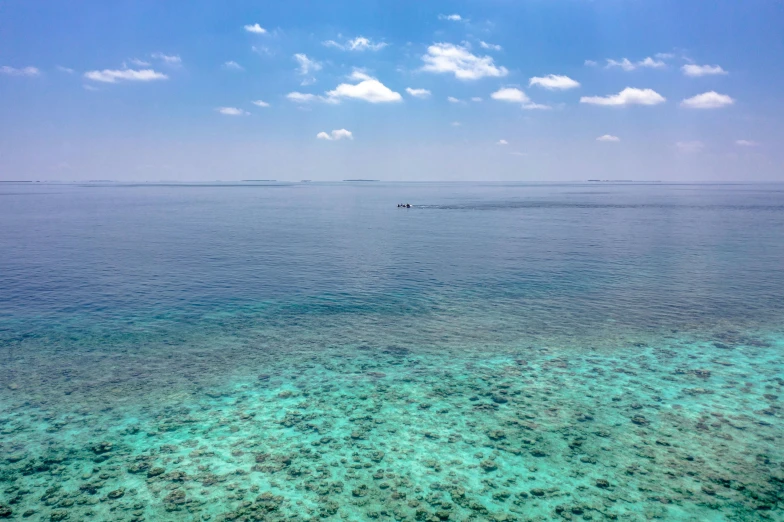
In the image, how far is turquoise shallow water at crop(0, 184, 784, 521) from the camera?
68.4ft

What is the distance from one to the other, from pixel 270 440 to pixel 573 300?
36.5 meters

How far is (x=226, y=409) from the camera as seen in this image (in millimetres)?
28156

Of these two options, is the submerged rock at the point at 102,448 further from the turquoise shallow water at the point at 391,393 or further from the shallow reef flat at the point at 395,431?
the turquoise shallow water at the point at 391,393

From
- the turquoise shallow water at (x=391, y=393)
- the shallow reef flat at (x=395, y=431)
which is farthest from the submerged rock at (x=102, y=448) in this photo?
the turquoise shallow water at (x=391, y=393)

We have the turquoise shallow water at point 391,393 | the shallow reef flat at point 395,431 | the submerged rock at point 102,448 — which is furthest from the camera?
the submerged rock at point 102,448

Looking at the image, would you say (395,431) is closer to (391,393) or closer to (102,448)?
(391,393)

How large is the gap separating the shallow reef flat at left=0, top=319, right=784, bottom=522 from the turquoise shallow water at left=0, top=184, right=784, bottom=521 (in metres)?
0.14

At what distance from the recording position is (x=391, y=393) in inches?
1195

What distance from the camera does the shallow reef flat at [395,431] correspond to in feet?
66.8

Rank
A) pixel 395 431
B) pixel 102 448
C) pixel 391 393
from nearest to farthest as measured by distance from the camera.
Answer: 1. pixel 102 448
2. pixel 395 431
3. pixel 391 393

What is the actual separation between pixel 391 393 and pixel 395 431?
446 cm

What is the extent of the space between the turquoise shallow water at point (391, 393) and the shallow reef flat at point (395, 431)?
5.4 inches

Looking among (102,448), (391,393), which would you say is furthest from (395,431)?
(102,448)

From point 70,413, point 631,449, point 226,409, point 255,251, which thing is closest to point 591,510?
point 631,449
